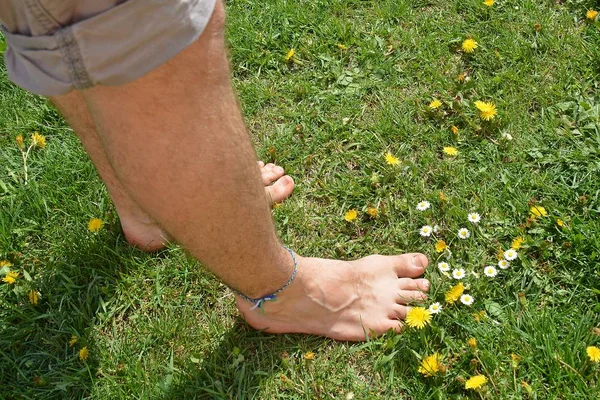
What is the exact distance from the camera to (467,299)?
2.09 metres

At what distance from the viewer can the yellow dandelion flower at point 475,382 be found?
1871 mm

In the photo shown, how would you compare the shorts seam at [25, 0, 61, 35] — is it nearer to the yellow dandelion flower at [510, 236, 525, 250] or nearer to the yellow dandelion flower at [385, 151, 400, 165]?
the yellow dandelion flower at [385, 151, 400, 165]

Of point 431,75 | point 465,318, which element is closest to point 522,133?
point 431,75

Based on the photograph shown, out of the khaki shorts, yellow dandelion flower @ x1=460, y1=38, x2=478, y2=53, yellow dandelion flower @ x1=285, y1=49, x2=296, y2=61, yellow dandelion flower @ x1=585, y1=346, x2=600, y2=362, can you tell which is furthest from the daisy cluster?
the khaki shorts

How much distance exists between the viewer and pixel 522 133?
256 centimetres

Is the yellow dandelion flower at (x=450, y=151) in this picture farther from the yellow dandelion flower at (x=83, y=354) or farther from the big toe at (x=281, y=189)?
the yellow dandelion flower at (x=83, y=354)

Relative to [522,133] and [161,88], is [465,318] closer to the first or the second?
[522,133]

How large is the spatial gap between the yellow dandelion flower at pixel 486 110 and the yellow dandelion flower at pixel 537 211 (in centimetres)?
48

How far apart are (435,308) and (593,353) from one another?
49cm

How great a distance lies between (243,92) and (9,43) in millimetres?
1623

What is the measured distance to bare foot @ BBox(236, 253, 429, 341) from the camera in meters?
2.07

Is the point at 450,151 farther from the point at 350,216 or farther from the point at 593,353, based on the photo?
the point at 593,353

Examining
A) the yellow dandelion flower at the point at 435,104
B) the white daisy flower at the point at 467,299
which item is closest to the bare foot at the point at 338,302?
the white daisy flower at the point at 467,299

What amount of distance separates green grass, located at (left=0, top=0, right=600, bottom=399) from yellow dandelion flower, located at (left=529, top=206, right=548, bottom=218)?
0.09 ft
